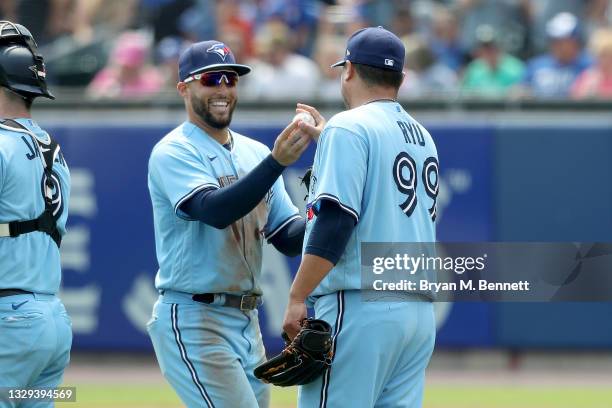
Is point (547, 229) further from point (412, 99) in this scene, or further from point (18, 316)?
point (18, 316)

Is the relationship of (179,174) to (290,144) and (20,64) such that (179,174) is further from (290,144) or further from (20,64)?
(20,64)

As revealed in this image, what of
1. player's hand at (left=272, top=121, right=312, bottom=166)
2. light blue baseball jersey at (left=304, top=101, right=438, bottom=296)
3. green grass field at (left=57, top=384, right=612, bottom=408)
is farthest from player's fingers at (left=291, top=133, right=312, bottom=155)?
green grass field at (left=57, top=384, right=612, bottom=408)

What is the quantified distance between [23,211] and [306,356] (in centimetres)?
151

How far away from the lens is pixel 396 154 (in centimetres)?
519

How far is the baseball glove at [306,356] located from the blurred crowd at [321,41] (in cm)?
667

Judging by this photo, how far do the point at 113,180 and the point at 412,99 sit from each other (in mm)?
2995

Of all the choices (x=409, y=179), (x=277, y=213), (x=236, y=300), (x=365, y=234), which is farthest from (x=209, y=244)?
(x=409, y=179)

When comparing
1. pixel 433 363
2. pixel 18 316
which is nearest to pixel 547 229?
pixel 433 363

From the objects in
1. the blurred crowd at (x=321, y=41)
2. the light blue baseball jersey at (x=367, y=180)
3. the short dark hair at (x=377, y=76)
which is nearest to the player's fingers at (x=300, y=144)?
the light blue baseball jersey at (x=367, y=180)

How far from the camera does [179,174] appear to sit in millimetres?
5875

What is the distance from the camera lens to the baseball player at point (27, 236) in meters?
5.49

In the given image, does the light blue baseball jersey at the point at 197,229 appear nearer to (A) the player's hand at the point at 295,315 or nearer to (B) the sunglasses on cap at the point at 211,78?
(B) the sunglasses on cap at the point at 211,78

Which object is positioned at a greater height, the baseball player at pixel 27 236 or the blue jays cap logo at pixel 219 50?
the blue jays cap logo at pixel 219 50

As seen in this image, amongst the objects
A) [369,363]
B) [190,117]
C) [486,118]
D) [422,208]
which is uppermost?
[486,118]
